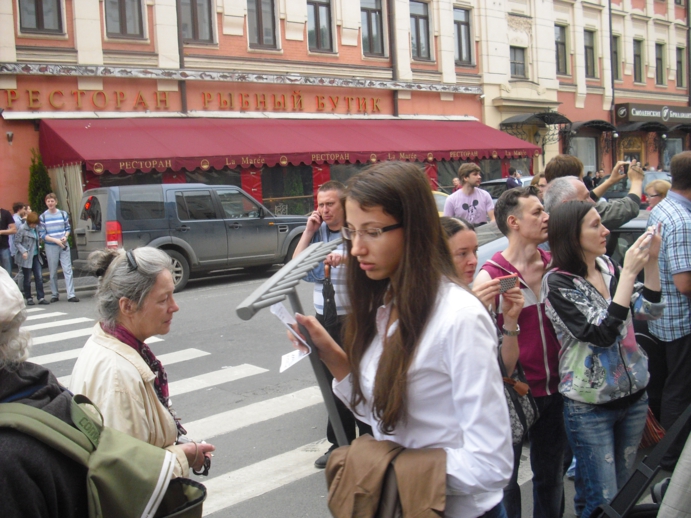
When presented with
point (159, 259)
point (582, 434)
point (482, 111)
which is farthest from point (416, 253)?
point (482, 111)

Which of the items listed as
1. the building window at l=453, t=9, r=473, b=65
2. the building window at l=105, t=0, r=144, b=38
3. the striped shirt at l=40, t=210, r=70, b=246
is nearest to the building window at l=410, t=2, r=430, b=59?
the building window at l=453, t=9, r=473, b=65

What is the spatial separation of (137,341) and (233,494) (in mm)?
2155

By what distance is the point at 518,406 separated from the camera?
9.28ft

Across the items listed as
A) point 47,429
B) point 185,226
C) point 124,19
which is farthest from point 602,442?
point 124,19

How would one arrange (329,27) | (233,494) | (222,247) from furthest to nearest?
(329,27) < (222,247) < (233,494)

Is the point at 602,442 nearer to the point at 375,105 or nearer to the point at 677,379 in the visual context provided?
the point at 677,379

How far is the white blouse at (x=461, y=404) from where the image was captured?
176cm

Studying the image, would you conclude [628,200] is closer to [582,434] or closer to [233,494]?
[582,434]

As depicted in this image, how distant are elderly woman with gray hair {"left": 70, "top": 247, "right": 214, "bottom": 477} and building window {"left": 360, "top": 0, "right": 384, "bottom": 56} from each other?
2125 cm

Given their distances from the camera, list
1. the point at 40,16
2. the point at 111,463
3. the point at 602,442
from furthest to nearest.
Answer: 1. the point at 40,16
2. the point at 602,442
3. the point at 111,463

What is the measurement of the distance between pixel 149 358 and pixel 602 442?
79.2 inches

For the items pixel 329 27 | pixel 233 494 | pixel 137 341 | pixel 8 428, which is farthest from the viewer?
pixel 329 27

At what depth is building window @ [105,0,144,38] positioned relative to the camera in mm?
17484

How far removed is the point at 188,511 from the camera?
1901 mm
